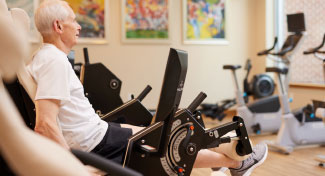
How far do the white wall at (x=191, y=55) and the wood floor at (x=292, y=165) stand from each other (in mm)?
2706

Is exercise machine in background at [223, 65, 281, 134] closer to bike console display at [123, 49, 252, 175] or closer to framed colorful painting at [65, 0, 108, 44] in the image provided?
framed colorful painting at [65, 0, 108, 44]

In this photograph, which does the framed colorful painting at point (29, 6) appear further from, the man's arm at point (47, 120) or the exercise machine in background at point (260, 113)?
the man's arm at point (47, 120)

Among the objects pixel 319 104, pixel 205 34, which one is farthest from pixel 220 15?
pixel 319 104

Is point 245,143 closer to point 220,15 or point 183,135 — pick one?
point 183,135

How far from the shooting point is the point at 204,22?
6.52 metres

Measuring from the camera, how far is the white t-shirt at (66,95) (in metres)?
1.48

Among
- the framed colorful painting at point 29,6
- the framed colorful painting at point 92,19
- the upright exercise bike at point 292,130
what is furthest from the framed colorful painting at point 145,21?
the upright exercise bike at point 292,130

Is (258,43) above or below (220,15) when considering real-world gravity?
below

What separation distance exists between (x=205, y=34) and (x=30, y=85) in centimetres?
524

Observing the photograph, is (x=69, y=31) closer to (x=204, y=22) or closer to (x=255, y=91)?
(x=255, y=91)

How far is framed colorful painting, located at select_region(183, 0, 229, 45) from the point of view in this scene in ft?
21.0

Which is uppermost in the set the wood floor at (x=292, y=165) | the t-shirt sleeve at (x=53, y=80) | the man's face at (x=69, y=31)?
the man's face at (x=69, y=31)

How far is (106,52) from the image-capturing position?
5910mm

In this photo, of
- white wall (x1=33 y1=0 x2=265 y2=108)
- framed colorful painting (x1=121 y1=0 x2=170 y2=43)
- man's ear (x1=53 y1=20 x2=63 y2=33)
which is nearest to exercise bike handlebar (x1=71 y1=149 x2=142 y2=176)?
man's ear (x1=53 y1=20 x2=63 y2=33)
